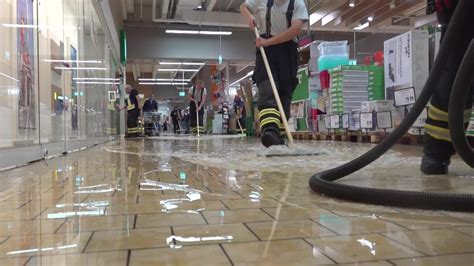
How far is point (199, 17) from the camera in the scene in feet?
44.5

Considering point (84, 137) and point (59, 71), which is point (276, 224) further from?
point (84, 137)

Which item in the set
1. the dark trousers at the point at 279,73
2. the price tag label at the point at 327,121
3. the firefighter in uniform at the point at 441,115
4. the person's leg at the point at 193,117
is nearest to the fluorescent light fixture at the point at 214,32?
the person's leg at the point at 193,117

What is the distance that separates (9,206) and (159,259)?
2.86ft

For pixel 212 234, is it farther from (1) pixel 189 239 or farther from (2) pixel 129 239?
(2) pixel 129 239

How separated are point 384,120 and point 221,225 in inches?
172

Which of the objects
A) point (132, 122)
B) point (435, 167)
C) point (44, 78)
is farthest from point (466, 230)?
point (132, 122)

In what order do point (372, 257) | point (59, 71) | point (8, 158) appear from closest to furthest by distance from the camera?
point (372, 257), point (8, 158), point (59, 71)

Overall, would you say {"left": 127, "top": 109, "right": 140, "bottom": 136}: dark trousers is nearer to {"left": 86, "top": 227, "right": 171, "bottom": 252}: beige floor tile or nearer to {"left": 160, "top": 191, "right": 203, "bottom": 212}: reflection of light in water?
{"left": 160, "top": 191, "right": 203, "bottom": 212}: reflection of light in water

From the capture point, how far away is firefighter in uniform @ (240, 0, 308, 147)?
12.0 ft

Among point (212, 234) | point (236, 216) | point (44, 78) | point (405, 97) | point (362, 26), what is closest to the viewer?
point (212, 234)

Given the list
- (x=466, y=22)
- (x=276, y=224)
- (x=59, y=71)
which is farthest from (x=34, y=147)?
(x=466, y=22)

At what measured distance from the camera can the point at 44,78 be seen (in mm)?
3959

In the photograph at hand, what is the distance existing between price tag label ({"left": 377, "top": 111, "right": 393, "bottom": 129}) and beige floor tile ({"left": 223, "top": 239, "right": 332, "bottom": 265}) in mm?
4401

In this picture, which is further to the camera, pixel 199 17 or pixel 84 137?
pixel 199 17
